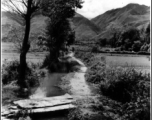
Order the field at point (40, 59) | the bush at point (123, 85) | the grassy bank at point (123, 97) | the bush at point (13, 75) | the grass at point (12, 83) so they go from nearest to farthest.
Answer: the grassy bank at point (123, 97) < the grass at point (12, 83) < the bush at point (123, 85) < the bush at point (13, 75) < the field at point (40, 59)

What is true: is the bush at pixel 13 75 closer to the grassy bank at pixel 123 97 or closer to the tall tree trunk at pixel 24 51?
the tall tree trunk at pixel 24 51

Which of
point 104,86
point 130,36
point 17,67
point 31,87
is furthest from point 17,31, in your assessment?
point 130,36

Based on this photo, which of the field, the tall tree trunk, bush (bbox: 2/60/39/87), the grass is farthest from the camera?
the field

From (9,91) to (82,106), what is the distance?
15.7ft

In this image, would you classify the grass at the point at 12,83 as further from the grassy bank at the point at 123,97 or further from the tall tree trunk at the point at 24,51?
the grassy bank at the point at 123,97

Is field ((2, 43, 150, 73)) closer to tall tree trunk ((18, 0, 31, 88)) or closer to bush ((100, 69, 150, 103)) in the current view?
tall tree trunk ((18, 0, 31, 88))

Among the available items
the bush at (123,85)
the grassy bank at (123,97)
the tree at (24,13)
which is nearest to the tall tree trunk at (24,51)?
the tree at (24,13)

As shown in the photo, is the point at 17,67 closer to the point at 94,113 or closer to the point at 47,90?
the point at 47,90

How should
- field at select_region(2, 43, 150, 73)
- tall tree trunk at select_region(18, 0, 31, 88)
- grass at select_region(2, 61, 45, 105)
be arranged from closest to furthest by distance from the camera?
1. grass at select_region(2, 61, 45, 105)
2. tall tree trunk at select_region(18, 0, 31, 88)
3. field at select_region(2, 43, 150, 73)

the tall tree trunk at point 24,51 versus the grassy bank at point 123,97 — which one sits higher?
the tall tree trunk at point 24,51

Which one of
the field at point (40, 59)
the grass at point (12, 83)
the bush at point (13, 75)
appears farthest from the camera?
the field at point (40, 59)

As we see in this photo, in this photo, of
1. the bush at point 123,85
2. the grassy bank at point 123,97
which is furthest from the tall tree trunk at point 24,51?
the bush at point 123,85

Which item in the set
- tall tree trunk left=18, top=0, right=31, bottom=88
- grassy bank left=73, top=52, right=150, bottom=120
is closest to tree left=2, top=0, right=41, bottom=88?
tall tree trunk left=18, top=0, right=31, bottom=88

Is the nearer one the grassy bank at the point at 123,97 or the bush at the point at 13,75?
the grassy bank at the point at 123,97
